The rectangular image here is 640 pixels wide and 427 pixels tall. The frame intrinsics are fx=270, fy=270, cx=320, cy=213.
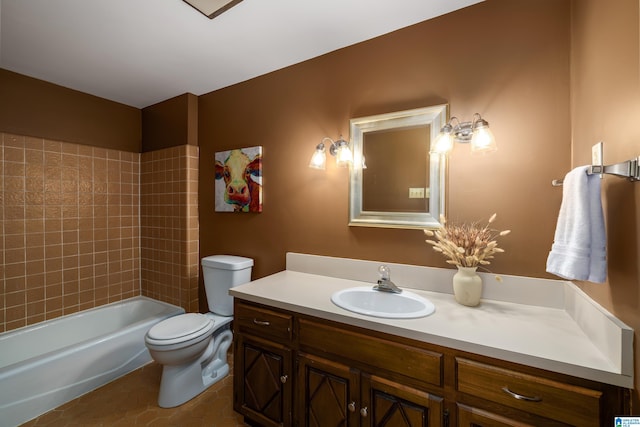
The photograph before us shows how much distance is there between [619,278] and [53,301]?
11.9 ft

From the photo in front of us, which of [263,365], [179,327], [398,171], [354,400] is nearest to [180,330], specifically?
[179,327]

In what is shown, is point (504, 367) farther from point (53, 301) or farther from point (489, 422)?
point (53, 301)

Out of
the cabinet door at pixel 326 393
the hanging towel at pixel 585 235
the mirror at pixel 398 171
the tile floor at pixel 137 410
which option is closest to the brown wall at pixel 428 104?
the mirror at pixel 398 171

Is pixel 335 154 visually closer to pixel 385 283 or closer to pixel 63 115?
pixel 385 283

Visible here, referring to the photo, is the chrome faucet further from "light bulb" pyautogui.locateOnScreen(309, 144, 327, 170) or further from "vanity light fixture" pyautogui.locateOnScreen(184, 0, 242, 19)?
"vanity light fixture" pyautogui.locateOnScreen(184, 0, 242, 19)

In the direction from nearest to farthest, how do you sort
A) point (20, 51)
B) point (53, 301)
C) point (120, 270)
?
point (20, 51) → point (53, 301) → point (120, 270)

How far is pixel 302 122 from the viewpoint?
1.97m

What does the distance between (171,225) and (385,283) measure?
213 centimetres

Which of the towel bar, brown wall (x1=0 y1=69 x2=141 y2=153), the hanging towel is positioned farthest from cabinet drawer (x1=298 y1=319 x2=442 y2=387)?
brown wall (x1=0 y1=69 x2=141 y2=153)

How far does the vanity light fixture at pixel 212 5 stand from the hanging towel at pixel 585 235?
1.70m

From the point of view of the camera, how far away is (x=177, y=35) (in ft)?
5.49

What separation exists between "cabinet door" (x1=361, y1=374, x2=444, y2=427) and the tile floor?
92 centimetres

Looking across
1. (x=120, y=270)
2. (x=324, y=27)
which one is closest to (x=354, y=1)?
(x=324, y=27)

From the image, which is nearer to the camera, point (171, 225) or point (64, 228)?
point (64, 228)
